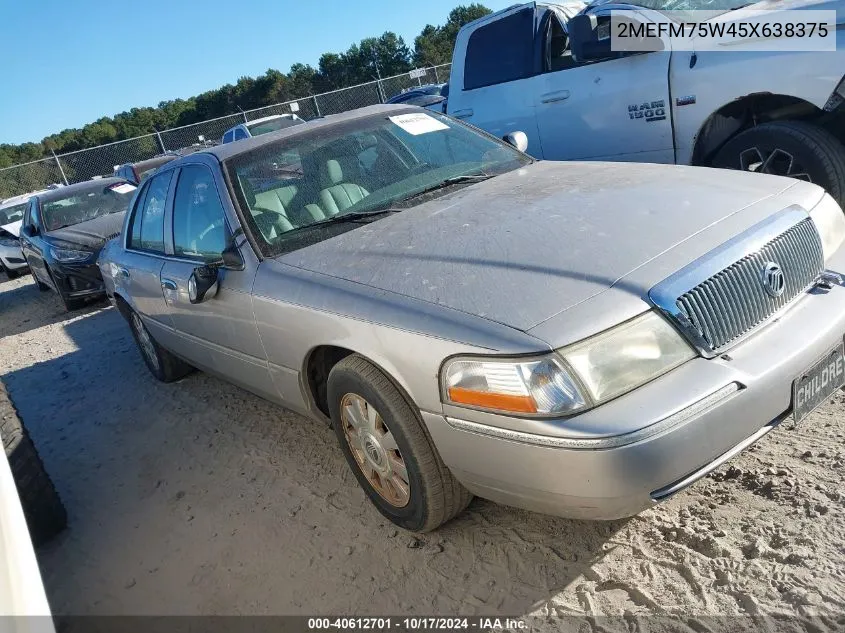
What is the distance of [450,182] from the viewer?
3.49 metres

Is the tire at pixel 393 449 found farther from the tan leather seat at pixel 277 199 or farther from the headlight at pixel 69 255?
the headlight at pixel 69 255

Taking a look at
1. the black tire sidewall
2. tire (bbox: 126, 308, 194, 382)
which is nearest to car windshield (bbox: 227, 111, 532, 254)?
the black tire sidewall

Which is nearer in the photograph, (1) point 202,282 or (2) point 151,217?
(1) point 202,282

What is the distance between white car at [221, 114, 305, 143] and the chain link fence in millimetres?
8517

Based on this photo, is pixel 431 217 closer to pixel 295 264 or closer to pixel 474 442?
pixel 295 264

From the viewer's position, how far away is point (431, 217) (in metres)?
3.02

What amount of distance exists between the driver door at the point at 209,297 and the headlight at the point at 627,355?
1.69 m

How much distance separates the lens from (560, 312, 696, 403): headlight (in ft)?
6.55

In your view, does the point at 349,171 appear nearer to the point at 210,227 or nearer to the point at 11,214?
the point at 210,227

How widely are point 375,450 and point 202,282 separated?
1273 mm

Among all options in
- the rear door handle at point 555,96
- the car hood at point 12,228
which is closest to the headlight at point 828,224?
the rear door handle at point 555,96

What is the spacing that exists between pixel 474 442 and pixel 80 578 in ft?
6.76

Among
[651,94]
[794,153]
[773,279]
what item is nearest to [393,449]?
[773,279]

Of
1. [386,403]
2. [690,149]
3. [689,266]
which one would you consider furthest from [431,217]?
[690,149]
